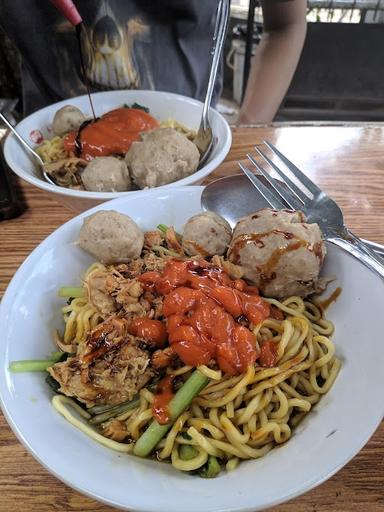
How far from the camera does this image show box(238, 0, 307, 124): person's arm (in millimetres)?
2648

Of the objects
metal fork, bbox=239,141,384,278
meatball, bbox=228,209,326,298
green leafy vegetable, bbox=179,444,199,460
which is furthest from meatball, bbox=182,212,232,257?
green leafy vegetable, bbox=179,444,199,460

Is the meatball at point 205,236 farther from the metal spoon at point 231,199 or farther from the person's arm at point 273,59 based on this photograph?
the person's arm at point 273,59

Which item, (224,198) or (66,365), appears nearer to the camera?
(66,365)

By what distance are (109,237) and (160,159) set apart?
0.50 m

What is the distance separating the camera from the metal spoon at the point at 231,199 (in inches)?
53.4

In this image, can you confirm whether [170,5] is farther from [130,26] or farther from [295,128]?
[295,128]

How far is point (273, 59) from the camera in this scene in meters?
2.77

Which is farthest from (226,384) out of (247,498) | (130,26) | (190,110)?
(130,26)

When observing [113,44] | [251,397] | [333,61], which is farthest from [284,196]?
[333,61]

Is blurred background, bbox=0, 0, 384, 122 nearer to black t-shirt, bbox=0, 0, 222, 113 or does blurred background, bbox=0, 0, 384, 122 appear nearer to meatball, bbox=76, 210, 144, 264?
black t-shirt, bbox=0, 0, 222, 113

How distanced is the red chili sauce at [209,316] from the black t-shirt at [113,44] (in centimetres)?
157

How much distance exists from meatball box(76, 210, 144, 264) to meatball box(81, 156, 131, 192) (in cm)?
36

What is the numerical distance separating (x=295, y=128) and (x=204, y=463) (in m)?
1.70

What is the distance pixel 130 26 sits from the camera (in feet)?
7.36
